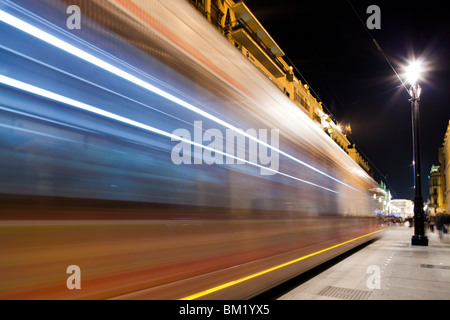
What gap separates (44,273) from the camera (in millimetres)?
1852

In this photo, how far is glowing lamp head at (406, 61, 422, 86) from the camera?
1109 centimetres

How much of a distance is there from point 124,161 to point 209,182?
982mm

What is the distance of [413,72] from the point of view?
11.4 m

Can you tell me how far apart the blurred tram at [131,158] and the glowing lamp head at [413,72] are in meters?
9.41

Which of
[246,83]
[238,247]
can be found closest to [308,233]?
[238,247]

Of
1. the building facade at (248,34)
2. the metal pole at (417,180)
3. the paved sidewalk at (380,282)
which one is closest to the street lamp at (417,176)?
the metal pole at (417,180)

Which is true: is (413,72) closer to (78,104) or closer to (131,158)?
(131,158)

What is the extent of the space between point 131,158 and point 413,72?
12.0 meters

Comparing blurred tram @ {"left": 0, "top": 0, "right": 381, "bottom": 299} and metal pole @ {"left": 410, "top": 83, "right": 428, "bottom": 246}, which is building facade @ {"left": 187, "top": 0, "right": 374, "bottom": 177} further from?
blurred tram @ {"left": 0, "top": 0, "right": 381, "bottom": 299}

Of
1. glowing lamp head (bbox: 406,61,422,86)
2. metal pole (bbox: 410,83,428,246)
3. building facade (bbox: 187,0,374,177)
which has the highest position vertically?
building facade (bbox: 187,0,374,177)

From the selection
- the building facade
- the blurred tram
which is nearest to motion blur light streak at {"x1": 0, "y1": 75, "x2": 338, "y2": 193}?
the blurred tram

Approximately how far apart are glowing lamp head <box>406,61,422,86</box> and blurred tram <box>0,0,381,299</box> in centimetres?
941

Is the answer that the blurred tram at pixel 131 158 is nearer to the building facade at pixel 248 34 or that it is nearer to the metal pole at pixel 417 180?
the metal pole at pixel 417 180
